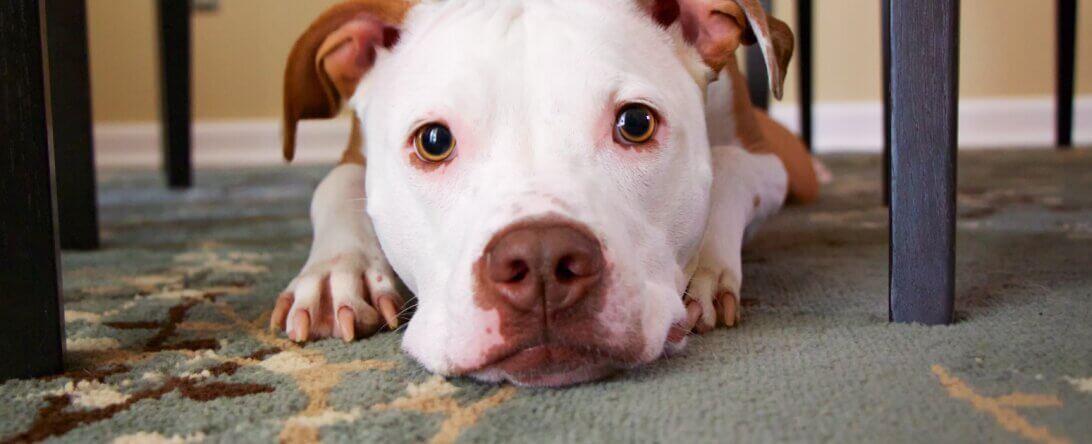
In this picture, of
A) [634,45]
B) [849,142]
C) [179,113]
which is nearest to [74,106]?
[179,113]

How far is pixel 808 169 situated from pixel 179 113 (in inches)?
80.5

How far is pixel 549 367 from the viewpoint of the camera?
1.01 metres

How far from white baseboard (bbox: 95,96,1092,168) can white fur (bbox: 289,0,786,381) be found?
3.26m

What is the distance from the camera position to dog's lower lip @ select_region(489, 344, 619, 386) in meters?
1.00

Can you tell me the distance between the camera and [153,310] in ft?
4.86

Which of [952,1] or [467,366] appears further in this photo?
[952,1]

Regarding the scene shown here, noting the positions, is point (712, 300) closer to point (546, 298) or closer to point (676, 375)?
point (676, 375)

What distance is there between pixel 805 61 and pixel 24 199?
3.13m

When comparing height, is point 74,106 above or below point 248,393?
above

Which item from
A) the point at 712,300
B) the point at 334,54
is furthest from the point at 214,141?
the point at 712,300

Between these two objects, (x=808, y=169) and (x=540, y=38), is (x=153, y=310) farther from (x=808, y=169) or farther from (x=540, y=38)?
(x=808, y=169)

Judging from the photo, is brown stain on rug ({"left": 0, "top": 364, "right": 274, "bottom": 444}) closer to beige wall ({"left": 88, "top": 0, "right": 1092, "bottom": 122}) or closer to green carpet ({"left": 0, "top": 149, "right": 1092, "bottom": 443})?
green carpet ({"left": 0, "top": 149, "right": 1092, "bottom": 443})

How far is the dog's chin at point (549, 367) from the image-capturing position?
998mm

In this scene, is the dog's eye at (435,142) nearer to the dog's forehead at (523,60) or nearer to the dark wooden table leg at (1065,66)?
the dog's forehead at (523,60)
